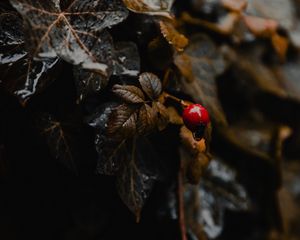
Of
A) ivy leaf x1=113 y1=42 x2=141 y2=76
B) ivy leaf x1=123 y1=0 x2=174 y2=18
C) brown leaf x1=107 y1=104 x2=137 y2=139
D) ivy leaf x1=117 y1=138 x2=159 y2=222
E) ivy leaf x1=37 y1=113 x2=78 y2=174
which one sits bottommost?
ivy leaf x1=117 y1=138 x2=159 y2=222

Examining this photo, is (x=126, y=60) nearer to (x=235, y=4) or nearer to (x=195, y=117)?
(x=195, y=117)

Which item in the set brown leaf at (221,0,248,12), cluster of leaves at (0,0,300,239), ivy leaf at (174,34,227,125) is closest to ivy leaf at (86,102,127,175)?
cluster of leaves at (0,0,300,239)

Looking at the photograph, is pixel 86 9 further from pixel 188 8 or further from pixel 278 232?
pixel 278 232

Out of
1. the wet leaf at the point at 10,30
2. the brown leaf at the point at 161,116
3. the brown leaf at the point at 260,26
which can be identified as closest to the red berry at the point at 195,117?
the brown leaf at the point at 161,116

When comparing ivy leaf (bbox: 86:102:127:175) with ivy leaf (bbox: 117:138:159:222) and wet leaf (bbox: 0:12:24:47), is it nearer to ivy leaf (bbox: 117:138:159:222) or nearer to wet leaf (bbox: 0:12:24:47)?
ivy leaf (bbox: 117:138:159:222)

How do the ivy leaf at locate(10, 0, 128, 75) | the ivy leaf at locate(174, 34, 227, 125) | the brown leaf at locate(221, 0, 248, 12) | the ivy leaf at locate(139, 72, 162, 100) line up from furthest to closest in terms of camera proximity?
the brown leaf at locate(221, 0, 248, 12) < the ivy leaf at locate(174, 34, 227, 125) < the ivy leaf at locate(139, 72, 162, 100) < the ivy leaf at locate(10, 0, 128, 75)

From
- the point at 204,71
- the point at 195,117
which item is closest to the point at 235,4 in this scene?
the point at 204,71
